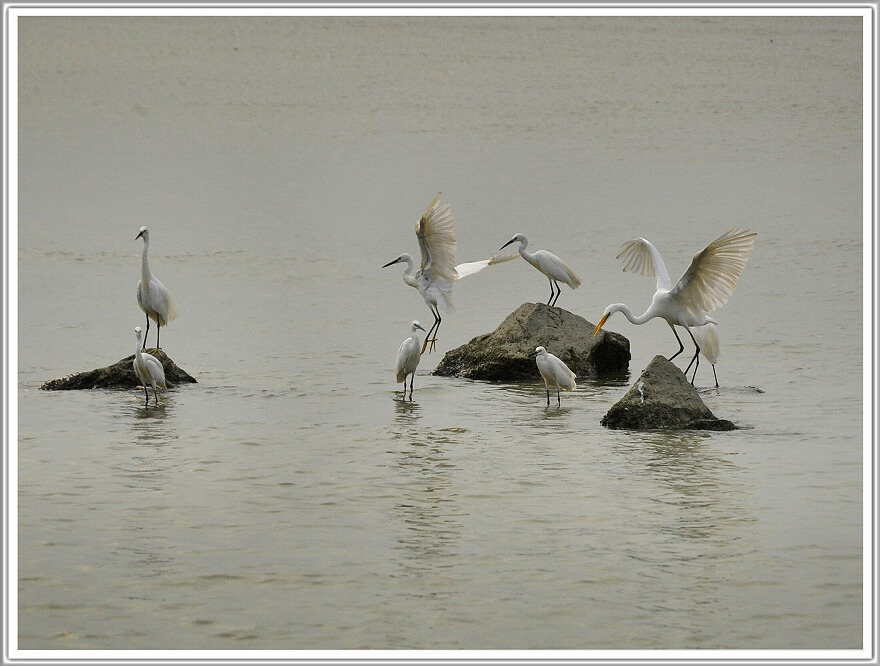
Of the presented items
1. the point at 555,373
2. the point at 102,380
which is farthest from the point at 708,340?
the point at 102,380

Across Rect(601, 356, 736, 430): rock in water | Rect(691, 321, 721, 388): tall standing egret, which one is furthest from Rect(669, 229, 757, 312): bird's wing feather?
Rect(601, 356, 736, 430): rock in water

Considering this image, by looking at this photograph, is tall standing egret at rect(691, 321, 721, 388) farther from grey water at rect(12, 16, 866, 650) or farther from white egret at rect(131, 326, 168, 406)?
white egret at rect(131, 326, 168, 406)

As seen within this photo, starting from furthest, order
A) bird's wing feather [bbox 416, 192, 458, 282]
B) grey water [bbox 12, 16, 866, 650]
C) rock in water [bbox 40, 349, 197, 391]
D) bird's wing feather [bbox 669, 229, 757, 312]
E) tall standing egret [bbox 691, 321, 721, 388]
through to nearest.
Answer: bird's wing feather [bbox 416, 192, 458, 282] < tall standing egret [bbox 691, 321, 721, 388] < rock in water [bbox 40, 349, 197, 391] < bird's wing feather [bbox 669, 229, 757, 312] < grey water [bbox 12, 16, 866, 650]

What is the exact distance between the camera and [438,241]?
1234cm

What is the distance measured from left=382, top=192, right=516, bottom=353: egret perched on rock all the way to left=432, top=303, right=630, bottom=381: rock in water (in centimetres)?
57

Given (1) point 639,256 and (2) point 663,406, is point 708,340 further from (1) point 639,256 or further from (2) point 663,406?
(2) point 663,406

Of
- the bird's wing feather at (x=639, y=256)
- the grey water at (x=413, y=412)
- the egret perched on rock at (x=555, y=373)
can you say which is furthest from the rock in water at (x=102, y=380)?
the bird's wing feather at (x=639, y=256)

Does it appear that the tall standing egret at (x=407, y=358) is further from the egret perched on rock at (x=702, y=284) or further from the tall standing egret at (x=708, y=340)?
the tall standing egret at (x=708, y=340)

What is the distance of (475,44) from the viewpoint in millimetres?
47094

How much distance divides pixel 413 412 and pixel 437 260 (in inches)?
109

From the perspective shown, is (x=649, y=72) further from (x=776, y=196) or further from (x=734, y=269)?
(x=734, y=269)

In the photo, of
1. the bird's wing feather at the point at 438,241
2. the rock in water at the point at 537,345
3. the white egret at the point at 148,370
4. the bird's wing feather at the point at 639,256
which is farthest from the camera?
the bird's wing feather at the point at 438,241

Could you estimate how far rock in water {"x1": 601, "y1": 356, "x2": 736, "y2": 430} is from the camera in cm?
916

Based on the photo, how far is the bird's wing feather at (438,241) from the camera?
39.5 feet
